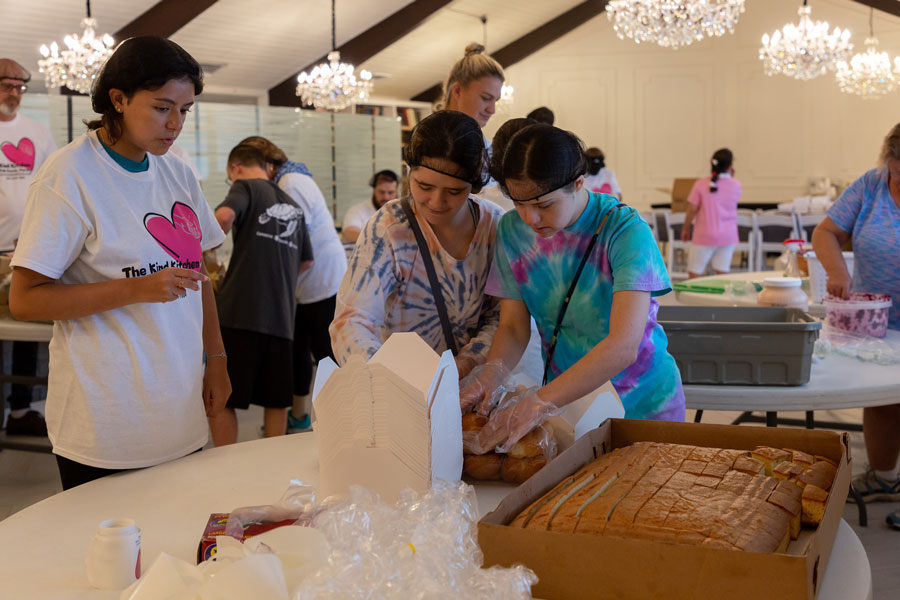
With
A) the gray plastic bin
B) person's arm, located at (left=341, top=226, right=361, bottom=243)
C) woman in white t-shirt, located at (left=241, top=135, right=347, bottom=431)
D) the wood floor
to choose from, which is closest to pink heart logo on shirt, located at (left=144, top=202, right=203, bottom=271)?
the gray plastic bin

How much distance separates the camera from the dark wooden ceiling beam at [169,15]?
838 cm

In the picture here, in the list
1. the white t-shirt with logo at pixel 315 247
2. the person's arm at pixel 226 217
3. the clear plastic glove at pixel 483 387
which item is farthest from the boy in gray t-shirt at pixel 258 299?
the clear plastic glove at pixel 483 387

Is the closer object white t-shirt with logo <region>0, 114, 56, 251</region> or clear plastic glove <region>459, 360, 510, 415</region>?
clear plastic glove <region>459, 360, 510, 415</region>

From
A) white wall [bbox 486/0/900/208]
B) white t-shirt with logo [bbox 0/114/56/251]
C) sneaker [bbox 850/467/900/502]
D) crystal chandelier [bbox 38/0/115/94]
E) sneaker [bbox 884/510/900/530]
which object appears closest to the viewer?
sneaker [bbox 884/510/900/530]

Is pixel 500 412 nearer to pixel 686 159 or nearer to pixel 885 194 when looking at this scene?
pixel 885 194

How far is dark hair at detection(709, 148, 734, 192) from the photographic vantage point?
24.4 feet

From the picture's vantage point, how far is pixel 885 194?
9.35 ft

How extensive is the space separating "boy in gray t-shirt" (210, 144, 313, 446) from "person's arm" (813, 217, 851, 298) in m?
2.07

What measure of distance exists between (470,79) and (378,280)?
99 cm

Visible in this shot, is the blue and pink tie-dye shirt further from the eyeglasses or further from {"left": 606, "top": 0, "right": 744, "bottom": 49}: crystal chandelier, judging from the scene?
{"left": 606, "top": 0, "right": 744, "bottom": 49}: crystal chandelier

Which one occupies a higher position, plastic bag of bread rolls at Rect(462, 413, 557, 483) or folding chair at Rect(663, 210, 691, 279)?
folding chair at Rect(663, 210, 691, 279)

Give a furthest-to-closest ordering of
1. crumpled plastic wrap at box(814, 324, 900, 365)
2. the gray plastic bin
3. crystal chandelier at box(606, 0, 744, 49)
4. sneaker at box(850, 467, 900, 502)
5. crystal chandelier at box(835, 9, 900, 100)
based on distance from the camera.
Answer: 1. crystal chandelier at box(835, 9, 900, 100)
2. crystal chandelier at box(606, 0, 744, 49)
3. sneaker at box(850, 467, 900, 502)
4. crumpled plastic wrap at box(814, 324, 900, 365)
5. the gray plastic bin

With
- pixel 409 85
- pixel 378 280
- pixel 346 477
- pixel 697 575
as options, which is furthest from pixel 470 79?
pixel 409 85

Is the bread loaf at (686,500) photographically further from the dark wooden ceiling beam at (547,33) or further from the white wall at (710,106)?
the dark wooden ceiling beam at (547,33)
